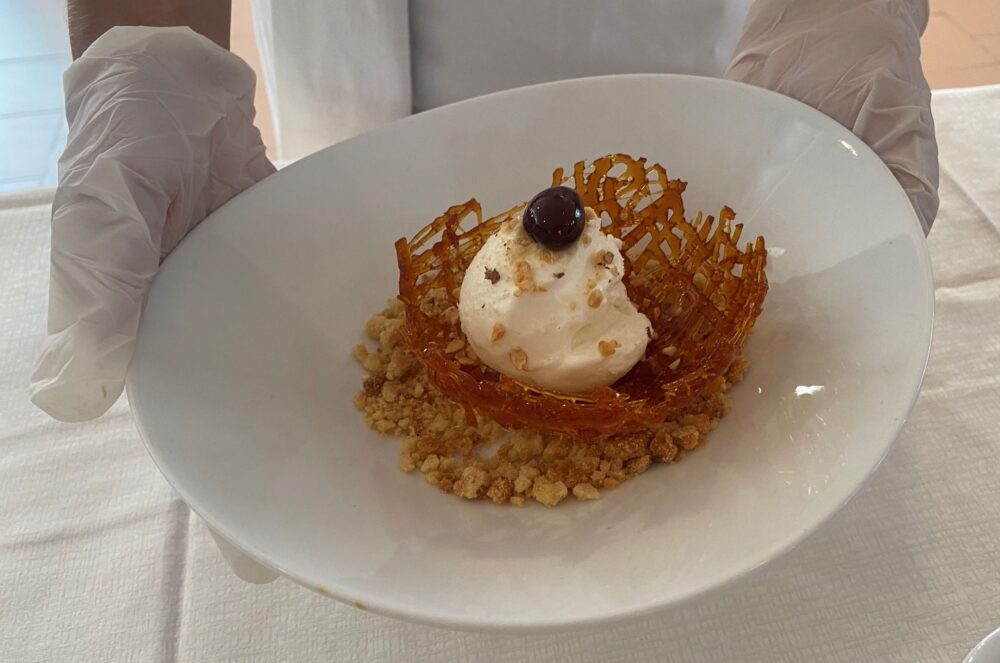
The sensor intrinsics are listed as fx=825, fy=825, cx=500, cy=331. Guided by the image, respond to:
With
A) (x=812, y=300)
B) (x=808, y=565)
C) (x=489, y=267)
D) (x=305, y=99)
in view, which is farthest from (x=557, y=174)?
(x=305, y=99)

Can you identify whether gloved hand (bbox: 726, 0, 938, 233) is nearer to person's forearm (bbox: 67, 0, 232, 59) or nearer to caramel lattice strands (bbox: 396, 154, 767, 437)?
caramel lattice strands (bbox: 396, 154, 767, 437)

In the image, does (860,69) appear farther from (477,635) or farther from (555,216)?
(477,635)

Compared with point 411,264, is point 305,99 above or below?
below

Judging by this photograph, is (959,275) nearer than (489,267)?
No

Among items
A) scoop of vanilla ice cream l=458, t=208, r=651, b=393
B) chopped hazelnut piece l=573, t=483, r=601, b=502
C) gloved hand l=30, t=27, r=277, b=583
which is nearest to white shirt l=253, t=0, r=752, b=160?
gloved hand l=30, t=27, r=277, b=583

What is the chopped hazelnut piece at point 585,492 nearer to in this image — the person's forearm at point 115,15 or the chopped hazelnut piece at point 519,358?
the chopped hazelnut piece at point 519,358

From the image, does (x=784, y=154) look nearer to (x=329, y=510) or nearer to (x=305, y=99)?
(x=329, y=510)

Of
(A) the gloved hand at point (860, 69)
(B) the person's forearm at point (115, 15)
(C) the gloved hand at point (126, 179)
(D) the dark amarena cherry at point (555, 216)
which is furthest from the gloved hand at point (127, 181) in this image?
(A) the gloved hand at point (860, 69)

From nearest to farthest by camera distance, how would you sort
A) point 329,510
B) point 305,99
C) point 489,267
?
point 329,510, point 489,267, point 305,99

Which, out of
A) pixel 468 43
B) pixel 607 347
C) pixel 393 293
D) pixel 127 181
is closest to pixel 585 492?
pixel 607 347
